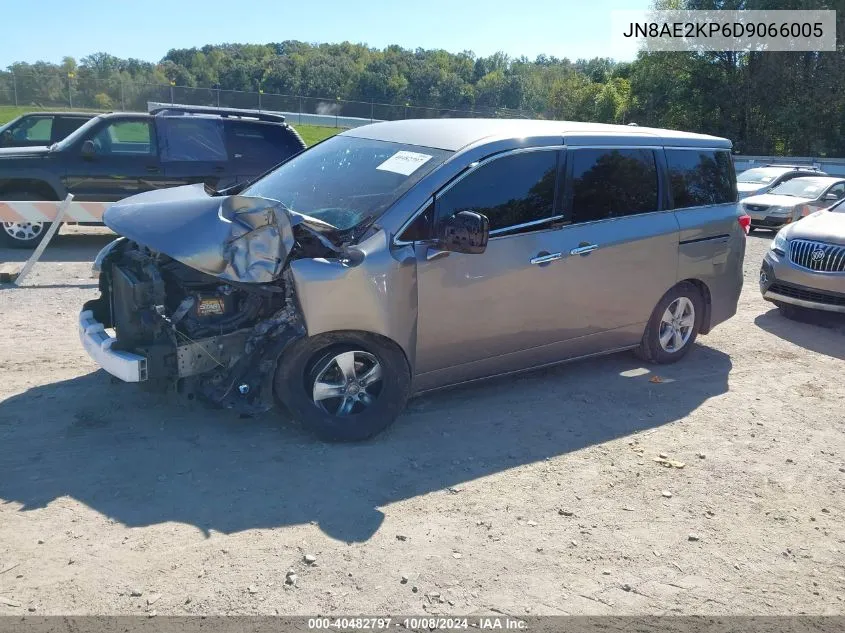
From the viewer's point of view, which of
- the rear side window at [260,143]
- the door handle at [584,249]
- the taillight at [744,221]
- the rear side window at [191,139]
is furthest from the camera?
the rear side window at [260,143]

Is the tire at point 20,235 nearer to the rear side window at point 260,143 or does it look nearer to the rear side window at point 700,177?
the rear side window at point 260,143

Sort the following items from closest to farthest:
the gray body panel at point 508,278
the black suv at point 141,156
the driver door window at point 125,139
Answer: the gray body panel at point 508,278, the black suv at point 141,156, the driver door window at point 125,139

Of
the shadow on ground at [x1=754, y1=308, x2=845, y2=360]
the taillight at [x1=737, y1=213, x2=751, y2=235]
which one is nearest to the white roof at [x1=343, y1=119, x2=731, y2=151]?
the taillight at [x1=737, y1=213, x2=751, y2=235]

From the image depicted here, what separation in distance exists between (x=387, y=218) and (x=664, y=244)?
262 cm

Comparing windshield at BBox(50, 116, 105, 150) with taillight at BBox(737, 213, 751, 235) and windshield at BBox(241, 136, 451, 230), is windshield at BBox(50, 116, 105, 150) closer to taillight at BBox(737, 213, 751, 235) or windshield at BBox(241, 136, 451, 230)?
windshield at BBox(241, 136, 451, 230)

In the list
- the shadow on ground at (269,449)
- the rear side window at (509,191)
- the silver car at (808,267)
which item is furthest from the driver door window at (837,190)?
the rear side window at (509,191)

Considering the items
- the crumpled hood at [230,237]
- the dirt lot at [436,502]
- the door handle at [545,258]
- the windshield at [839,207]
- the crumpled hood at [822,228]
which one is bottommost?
the dirt lot at [436,502]

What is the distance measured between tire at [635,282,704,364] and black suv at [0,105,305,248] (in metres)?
6.57

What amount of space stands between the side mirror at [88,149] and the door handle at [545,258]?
8125mm

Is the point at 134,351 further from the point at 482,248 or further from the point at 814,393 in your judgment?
the point at 814,393

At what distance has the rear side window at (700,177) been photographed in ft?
21.6

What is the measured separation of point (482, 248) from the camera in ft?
15.9

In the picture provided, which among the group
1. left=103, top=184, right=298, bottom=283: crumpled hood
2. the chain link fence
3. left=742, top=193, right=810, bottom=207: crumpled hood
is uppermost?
the chain link fence

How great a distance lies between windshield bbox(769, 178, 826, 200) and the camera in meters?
17.6
